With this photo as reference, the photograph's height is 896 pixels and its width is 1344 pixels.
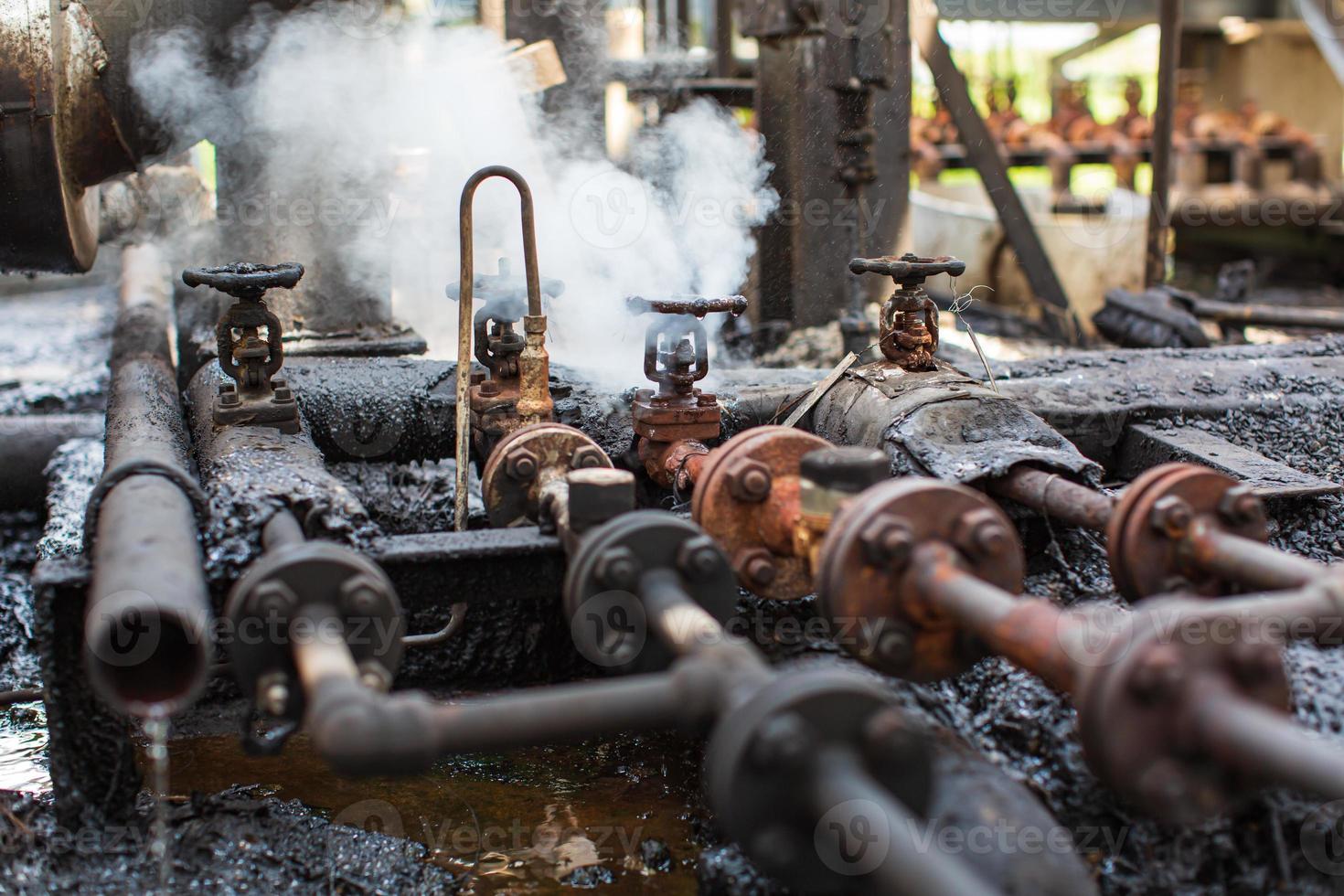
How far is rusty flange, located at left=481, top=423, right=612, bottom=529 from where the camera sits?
292cm

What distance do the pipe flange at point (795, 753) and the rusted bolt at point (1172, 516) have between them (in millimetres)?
844

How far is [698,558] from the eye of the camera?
225 centimetres

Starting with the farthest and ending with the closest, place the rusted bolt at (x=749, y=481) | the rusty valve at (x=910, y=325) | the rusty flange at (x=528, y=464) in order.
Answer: the rusty valve at (x=910, y=325) → the rusty flange at (x=528, y=464) → the rusted bolt at (x=749, y=481)

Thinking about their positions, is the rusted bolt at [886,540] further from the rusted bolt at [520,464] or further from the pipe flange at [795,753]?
the rusted bolt at [520,464]

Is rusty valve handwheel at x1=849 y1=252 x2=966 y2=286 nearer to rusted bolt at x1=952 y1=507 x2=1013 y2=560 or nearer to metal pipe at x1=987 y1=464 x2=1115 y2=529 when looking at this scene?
metal pipe at x1=987 y1=464 x2=1115 y2=529

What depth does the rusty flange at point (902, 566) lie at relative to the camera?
2.16 metres

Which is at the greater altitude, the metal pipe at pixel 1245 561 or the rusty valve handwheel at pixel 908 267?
the rusty valve handwheel at pixel 908 267

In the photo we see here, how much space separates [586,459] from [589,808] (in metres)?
0.89

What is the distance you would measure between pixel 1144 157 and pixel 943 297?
12.6 ft

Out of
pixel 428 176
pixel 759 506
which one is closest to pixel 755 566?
pixel 759 506

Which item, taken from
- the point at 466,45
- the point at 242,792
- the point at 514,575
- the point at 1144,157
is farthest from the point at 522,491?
the point at 1144,157

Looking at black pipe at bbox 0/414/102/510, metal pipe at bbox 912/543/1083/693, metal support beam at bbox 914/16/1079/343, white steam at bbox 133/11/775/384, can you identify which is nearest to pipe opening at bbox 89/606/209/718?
metal pipe at bbox 912/543/1083/693

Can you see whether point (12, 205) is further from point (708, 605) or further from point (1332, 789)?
point (1332, 789)

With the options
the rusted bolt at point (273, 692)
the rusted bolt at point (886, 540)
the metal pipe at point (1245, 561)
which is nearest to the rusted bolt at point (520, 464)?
the rusted bolt at point (273, 692)
